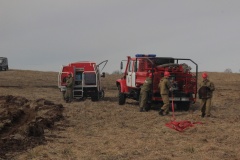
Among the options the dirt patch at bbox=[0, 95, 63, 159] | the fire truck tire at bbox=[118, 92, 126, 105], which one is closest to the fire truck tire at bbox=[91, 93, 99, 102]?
the fire truck tire at bbox=[118, 92, 126, 105]

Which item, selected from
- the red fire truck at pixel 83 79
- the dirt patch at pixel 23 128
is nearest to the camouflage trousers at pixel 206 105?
the dirt patch at pixel 23 128

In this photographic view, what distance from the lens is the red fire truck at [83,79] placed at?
2184 centimetres

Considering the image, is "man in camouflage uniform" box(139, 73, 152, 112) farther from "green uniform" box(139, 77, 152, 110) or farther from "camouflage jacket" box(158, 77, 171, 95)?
"camouflage jacket" box(158, 77, 171, 95)

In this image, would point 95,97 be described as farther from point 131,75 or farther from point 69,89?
point 131,75

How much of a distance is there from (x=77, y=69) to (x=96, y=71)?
3.94ft

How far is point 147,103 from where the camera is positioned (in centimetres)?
1691

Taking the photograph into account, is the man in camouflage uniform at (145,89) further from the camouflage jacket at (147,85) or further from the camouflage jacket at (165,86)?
the camouflage jacket at (165,86)

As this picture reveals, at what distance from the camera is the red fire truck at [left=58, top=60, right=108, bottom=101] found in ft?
71.7

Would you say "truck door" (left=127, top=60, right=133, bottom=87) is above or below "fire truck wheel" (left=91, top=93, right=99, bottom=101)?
above

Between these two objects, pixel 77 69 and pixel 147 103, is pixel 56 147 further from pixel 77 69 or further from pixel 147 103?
pixel 77 69

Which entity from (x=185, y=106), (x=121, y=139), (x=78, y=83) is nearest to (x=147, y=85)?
(x=185, y=106)

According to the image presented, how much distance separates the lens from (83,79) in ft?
71.7

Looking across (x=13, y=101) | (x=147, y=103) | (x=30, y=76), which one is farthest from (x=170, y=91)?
(x=30, y=76)

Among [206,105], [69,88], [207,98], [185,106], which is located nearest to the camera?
[207,98]
